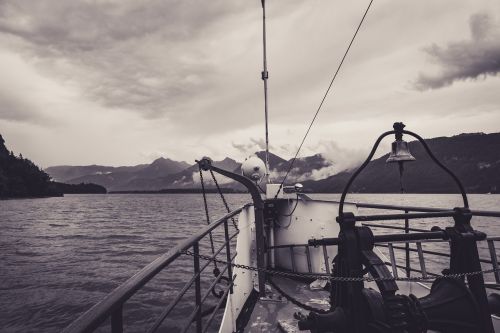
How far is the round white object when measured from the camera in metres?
7.72

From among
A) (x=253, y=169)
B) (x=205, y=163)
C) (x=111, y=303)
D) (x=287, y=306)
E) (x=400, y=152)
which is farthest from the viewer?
(x=253, y=169)

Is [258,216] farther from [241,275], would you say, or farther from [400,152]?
[400,152]

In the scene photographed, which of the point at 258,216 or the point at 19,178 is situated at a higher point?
the point at 19,178

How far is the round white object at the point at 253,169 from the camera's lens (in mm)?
7723

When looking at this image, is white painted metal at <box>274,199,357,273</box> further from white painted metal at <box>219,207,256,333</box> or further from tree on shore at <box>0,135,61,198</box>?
tree on shore at <box>0,135,61,198</box>

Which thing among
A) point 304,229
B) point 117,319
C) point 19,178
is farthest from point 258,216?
point 19,178

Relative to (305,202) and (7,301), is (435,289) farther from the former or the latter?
(7,301)

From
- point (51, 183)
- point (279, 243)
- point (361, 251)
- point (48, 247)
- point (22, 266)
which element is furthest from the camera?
point (51, 183)

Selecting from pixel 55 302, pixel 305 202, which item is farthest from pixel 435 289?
pixel 55 302

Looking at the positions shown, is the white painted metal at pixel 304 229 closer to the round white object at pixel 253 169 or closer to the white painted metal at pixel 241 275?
the white painted metal at pixel 241 275

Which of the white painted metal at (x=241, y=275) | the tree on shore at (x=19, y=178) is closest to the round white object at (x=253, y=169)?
the white painted metal at (x=241, y=275)

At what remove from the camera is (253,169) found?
25.5 feet

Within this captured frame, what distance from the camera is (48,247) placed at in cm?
3002

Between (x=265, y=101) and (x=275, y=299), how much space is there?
4860mm
